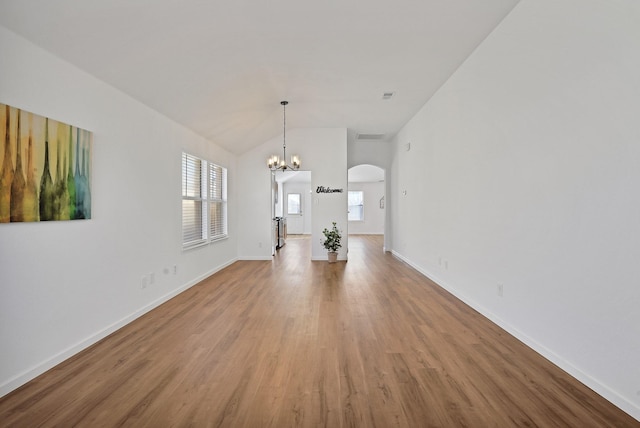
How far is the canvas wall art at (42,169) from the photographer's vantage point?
2.16 metres

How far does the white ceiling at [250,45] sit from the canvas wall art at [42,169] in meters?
0.63

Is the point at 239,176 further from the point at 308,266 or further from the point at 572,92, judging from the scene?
the point at 572,92

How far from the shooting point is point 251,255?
7629 millimetres

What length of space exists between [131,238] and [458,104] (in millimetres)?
4470

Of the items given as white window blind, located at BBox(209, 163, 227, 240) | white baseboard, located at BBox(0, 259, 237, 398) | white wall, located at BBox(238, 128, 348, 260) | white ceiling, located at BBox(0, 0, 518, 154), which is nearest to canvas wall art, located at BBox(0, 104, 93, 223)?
white ceiling, located at BBox(0, 0, 518, 154)

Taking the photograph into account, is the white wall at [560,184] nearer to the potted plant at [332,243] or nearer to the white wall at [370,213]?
the potted plant at [332,243]

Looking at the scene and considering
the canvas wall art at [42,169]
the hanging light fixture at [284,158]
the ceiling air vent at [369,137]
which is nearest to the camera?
the canvas wall art at [42,169]

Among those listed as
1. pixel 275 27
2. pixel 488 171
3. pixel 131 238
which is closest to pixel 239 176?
pixel 131 238

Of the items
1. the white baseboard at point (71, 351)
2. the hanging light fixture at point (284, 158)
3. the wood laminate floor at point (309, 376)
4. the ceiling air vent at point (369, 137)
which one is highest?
the ceiling air vent at point (369, 137)

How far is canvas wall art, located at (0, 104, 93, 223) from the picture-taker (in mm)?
2162

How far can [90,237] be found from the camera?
2.92m

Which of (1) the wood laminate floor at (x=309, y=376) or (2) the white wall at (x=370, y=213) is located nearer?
→ (1) the wood laminate floor at (x=309, y=376)

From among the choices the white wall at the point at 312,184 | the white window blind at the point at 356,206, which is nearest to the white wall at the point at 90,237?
the white wall at the point at 312,184

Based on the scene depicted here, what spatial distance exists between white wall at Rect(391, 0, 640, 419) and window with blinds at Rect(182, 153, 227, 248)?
13.5 ft
